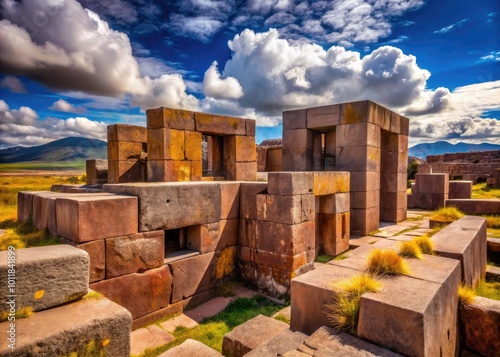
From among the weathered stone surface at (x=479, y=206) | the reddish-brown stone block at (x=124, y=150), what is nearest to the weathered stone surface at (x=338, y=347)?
the reddish-brown stone block at (x=124, y=150)

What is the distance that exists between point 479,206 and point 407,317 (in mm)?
10064

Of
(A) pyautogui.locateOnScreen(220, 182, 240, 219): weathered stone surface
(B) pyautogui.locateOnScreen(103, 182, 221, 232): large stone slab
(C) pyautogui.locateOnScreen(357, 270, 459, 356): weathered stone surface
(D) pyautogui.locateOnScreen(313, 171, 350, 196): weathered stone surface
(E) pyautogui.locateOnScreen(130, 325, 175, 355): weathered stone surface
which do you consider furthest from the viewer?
(D) pyautogui.locateOnScreen(313, 171, 350, 196): weathered stone surface

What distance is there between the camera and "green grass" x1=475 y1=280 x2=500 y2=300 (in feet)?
15.1

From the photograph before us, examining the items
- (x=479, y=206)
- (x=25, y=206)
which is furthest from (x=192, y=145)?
(x=479, y=206)

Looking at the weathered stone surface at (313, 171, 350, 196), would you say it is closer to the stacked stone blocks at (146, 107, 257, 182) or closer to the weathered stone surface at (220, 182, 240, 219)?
the weathered stone surface at (220, 182, 240, 219)

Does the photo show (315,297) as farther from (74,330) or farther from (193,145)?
(193,145)

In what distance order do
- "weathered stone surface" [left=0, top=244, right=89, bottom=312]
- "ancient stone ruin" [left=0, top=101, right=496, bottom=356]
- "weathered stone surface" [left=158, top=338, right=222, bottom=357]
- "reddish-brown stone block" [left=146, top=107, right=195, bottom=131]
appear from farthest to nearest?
"reddish-brown stone block" [left=146, top=107, right=195, bottom=131] → "weathered stone surface" [left=158, top=338, right=222, bottom=357] → "ancient stone ruin" [left=0, top=101, right=496, bottom=356] → "weathered stone surface" [left=0, top=244, right=89, bottom=312]

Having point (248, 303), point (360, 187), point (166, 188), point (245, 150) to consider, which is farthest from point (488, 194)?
point (166, 188)

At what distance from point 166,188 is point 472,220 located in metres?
6.30

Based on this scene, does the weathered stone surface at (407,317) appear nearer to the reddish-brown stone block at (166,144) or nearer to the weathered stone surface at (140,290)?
the weathered stone surface at (140,290)

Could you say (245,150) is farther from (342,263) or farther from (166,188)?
(342,263)

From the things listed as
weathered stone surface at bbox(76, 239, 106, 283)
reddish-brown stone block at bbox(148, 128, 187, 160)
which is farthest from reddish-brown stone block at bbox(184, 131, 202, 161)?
weathered stone surface at bbox(76, 239, 106, 283)

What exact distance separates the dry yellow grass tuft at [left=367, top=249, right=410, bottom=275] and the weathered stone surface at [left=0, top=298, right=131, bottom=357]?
2.54m

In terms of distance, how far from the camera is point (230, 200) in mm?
5949
